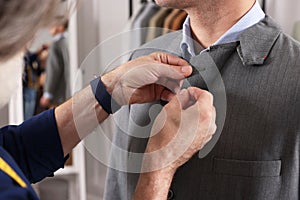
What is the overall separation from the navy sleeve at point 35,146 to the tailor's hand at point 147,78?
151mm

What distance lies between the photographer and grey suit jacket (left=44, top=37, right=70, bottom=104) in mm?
2709

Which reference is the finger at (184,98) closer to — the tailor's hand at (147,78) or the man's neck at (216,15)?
the tailor's hand at (147,78)

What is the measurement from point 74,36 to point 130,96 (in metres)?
1.68

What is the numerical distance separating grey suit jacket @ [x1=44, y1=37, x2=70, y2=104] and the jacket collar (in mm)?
1834

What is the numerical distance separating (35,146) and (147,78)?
27 cm

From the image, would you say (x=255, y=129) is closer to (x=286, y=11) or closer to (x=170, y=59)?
(x=170, y=59)

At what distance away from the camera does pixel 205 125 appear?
925 mm

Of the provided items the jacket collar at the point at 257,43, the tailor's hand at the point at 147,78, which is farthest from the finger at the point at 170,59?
the jacket collar at the point at 257,43

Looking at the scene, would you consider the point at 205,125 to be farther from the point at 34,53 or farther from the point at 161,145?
the point at 34,53

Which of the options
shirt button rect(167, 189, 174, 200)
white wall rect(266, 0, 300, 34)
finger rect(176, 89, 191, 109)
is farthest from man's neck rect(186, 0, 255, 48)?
white wall rect(266, 0, 300, 34)

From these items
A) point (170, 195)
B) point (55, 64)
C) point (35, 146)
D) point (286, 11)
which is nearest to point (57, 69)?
point (55, 64)

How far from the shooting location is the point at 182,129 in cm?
95

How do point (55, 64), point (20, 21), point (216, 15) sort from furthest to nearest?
1. point (55, 64)
2. point (216, 15)
3. point (20, 21)

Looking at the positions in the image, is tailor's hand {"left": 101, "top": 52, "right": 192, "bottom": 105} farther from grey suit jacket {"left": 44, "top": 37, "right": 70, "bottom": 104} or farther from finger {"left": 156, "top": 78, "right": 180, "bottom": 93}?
grey suit jacket {"left": 44, "top": 37, "right": 70, "bottom": 104}
